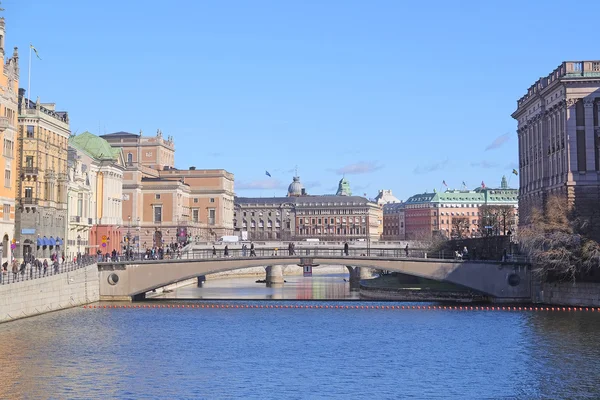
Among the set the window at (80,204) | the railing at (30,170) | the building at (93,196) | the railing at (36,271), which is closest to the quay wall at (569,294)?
the railing at (36,271)

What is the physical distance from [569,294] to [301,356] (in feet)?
130

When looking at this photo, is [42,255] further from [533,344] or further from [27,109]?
[533,344]

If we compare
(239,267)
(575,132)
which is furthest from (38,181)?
(575,132)

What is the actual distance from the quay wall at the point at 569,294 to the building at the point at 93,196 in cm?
5588

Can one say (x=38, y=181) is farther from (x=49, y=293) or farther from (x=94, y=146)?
(x=94, y=146)

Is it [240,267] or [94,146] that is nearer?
[240,267]

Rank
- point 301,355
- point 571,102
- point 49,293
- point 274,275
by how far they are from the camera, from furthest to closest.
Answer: point 274,275 < point 571,102 < point 49,293 < point 301,355

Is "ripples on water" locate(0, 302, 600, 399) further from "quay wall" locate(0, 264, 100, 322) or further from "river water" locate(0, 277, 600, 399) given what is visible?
"quay wall" locate(0, 264, 100, 322)

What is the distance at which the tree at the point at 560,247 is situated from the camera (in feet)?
308

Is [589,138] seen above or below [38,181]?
above

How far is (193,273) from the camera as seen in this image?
106m

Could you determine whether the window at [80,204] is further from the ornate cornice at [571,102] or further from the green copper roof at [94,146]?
the ornate cornice at [571,102]

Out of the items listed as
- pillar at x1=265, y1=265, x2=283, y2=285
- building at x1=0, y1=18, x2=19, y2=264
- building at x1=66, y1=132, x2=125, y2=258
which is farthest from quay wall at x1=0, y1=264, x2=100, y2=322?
pillar at x1=265, y1=265, x2=283, y2=285

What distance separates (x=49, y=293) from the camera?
88438mm
